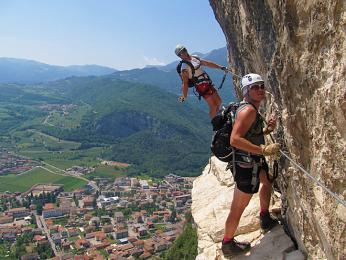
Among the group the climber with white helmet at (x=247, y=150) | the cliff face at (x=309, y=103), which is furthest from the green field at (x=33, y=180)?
the cliff face at (x=309, y=103)

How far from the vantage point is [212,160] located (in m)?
11.1

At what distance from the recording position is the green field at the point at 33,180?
10600 cm

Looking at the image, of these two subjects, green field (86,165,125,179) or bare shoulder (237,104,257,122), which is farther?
green field (86,165,125,179)

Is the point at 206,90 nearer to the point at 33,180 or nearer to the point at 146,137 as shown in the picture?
the point at 33,180

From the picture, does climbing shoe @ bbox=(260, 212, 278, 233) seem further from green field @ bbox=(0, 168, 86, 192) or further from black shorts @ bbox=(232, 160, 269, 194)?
green field @ bbox=(0, 168, 86, 192)

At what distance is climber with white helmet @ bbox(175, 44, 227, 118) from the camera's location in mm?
8828

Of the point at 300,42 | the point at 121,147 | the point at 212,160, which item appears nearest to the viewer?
the point at 300,42

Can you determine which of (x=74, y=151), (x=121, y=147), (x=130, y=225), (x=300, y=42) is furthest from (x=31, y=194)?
(x=300, y=42)

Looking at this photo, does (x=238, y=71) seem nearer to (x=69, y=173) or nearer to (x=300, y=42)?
(x=300, y=42)

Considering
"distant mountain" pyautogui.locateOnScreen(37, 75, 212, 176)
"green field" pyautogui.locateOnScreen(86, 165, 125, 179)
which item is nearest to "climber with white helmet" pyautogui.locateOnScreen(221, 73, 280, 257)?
"green field" pyautogui.locateOnScreen(86, 165, 125, 179)

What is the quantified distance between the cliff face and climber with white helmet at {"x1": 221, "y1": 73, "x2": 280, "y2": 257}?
27 cm

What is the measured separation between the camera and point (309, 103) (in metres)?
4.45

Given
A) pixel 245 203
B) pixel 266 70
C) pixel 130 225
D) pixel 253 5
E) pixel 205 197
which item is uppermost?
pixel 253 5

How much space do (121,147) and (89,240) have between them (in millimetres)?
86286
